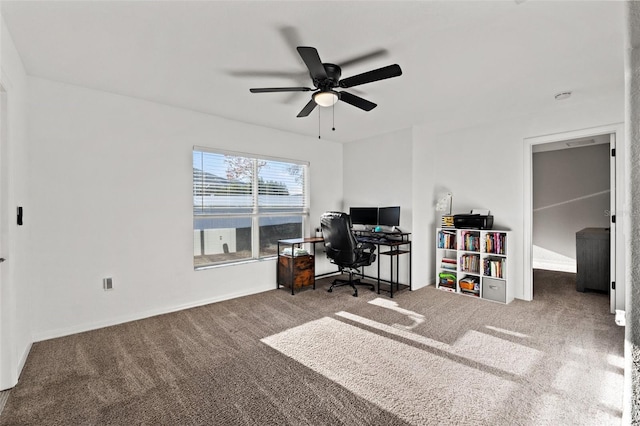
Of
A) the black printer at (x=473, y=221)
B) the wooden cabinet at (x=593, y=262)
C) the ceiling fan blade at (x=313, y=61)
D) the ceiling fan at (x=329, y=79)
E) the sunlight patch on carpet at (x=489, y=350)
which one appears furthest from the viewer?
the wooden cabinet at (x=593, y=262)

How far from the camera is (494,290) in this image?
3891 mm

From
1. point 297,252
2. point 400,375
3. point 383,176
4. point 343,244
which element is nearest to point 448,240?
point 383,176

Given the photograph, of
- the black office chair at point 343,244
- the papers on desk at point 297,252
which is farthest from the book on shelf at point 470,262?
the papers on desk at point 297,252

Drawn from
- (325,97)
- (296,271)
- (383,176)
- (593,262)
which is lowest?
(296,271)

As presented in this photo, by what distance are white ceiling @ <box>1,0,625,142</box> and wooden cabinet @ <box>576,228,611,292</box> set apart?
7.32 ft

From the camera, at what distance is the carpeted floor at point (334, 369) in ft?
5.88

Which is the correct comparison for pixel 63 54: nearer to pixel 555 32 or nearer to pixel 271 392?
pixel 271 392

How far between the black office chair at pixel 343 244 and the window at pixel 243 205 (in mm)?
862

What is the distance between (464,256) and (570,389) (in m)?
2.36

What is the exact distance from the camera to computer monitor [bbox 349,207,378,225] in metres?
4.82

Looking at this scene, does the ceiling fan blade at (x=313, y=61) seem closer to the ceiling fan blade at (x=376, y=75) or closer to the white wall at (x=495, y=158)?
the ceiling fan blade at (x=376, y=75)

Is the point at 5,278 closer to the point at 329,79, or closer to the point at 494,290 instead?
the point at 329,79

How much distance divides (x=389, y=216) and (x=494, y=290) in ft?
5.62

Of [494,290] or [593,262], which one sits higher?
[593,262]
